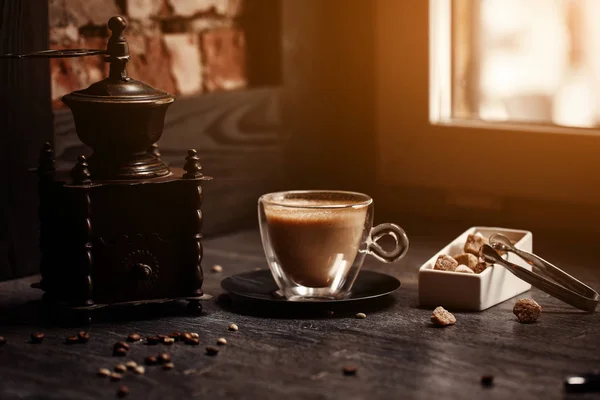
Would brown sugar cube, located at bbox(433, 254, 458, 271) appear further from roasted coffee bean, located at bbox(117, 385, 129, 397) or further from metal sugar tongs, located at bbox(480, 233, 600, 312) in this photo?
roasted coffee bean, located at bbox(117, 385, 129, 397)

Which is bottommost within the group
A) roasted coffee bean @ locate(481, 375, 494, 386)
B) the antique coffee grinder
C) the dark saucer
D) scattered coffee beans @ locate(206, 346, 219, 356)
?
roasted coffee bean @ locate(481, 375, 494, 386)

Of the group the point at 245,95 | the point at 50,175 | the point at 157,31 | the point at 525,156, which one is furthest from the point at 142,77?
the point at 525,156

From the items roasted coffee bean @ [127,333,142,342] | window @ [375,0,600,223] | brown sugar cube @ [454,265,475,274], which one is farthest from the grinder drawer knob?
window @ [375,0,600,223]

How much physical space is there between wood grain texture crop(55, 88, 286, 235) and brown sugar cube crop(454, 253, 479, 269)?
0.64 m

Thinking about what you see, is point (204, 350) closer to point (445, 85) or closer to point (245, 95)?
point (245, 95)

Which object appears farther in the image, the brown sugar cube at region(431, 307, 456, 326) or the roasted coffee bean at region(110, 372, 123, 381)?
the brown sugar cube at region(431, 307, 456, 326)

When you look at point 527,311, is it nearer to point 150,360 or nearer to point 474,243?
point 474,243

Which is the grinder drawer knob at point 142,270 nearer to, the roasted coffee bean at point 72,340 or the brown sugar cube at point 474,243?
the roasted coffee bean at point 72,340

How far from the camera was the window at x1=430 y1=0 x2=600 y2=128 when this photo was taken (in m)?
1.99

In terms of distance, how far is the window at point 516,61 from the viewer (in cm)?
199

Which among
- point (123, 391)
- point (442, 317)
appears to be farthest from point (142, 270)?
point (442, 317)

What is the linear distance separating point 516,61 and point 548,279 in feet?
2.34

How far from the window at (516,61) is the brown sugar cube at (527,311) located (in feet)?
2.21

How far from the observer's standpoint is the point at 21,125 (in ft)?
5.43
